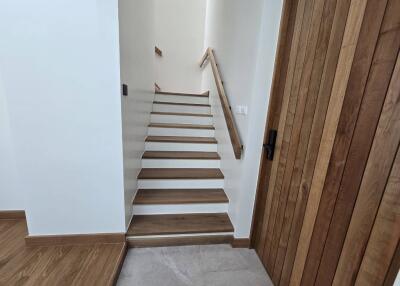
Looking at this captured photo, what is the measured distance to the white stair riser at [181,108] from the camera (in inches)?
121

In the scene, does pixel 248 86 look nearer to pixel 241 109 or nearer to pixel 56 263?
pixel 241 109

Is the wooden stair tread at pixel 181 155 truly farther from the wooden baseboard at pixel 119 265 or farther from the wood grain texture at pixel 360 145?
the wood grain texture at pixel 360 145

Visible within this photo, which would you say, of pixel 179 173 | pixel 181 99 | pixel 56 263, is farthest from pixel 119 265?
pixel 181 99

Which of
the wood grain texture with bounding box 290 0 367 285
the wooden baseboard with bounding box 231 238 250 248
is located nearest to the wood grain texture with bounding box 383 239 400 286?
the wood grain texture with bounding box 290 0 367 285

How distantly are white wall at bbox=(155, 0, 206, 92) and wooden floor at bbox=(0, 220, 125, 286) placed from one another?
3717mm

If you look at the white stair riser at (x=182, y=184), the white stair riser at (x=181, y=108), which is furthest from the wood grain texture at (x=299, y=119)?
the white stair riser at (x=181, y=108)

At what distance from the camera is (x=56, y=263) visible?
1.38m

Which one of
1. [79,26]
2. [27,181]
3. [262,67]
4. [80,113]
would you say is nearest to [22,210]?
[27,181]

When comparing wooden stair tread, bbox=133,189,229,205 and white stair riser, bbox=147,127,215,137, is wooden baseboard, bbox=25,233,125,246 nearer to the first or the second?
wooden stair tread, bbox=133,189,229,205

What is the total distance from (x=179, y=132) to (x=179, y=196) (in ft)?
3.33

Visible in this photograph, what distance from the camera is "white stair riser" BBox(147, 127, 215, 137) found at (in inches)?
105

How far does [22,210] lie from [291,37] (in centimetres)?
274

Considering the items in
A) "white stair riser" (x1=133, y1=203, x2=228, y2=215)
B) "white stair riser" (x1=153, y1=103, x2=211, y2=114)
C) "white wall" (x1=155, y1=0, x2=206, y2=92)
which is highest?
"white wall" (x1=155, y1=0, x2=206, y2=92)

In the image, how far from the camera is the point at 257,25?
143 cm
